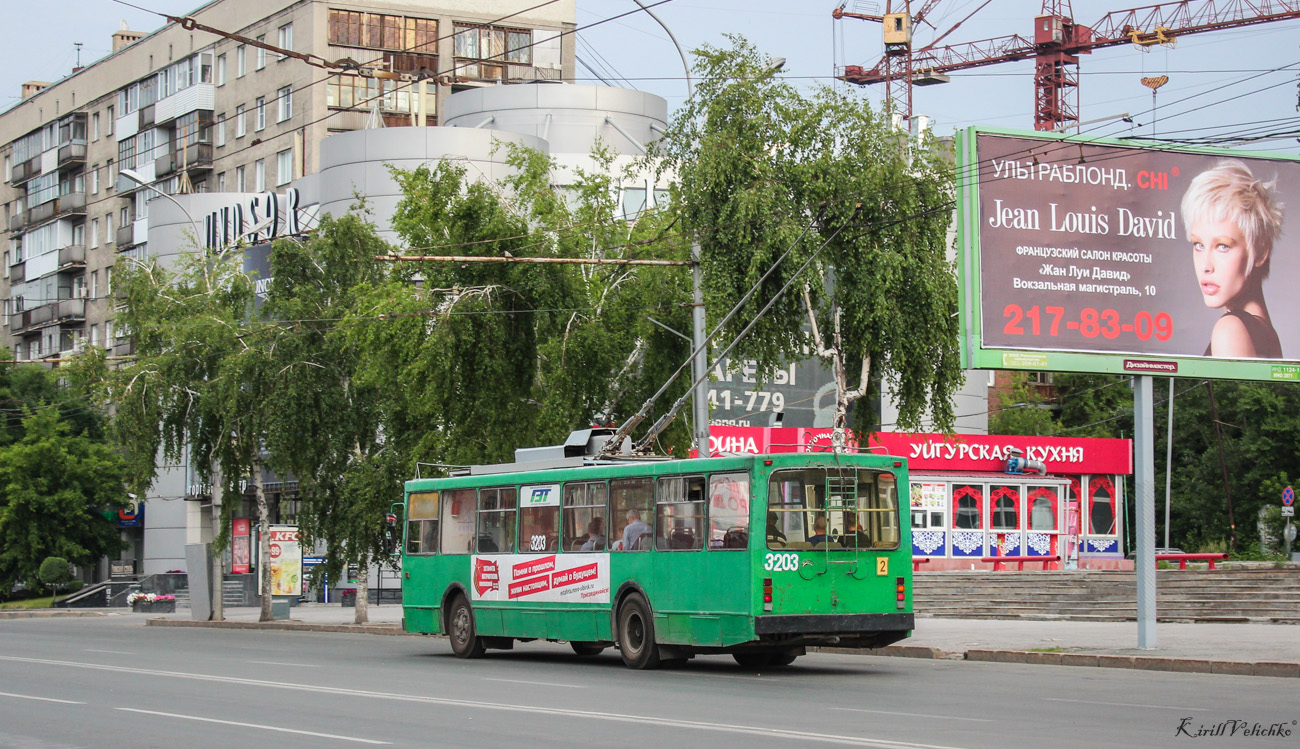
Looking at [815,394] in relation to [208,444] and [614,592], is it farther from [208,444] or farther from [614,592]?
[614,592]

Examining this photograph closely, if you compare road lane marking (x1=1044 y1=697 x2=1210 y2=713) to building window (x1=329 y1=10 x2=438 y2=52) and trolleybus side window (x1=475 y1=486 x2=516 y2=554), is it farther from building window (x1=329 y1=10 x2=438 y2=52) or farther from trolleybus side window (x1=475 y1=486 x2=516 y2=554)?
building window (x1=329 y1=10 x2=438 y2=52)

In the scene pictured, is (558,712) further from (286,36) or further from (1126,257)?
(286,36)

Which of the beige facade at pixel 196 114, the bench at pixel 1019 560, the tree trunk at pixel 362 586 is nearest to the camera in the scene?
the tree trunk at pixel 362 586

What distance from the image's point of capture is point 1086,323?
21375 millimetres

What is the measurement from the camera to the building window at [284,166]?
70500mm

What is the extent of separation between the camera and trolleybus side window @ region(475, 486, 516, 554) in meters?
22.9

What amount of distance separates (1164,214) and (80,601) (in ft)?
162

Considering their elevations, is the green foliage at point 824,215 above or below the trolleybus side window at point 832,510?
above

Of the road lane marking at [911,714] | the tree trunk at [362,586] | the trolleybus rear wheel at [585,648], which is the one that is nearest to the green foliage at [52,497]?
the tree trunk at [362,586]

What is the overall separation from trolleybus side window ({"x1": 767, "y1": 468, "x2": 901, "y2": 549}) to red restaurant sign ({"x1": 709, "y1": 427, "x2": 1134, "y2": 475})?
2389cm

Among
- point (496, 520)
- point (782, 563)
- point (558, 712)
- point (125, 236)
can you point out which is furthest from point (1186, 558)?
point (125, 236)

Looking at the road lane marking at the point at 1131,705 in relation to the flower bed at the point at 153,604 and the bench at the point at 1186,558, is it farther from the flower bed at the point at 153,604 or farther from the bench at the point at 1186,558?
the flower bed at the point at 153,604

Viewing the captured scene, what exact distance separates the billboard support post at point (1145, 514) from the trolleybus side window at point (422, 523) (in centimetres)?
1054

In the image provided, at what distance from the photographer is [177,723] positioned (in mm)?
13156
